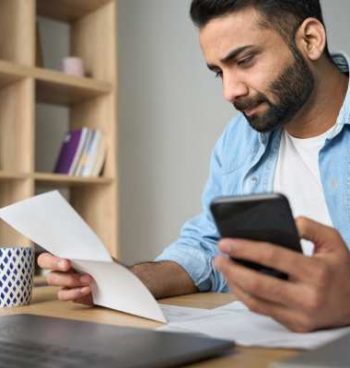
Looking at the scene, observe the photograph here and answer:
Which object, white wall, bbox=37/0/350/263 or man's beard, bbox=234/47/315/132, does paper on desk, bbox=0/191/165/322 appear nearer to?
man's beard, bbox=234/47/315/132

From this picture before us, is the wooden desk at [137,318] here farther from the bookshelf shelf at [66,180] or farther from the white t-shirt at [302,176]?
the bookshelf shelf at [66,180]

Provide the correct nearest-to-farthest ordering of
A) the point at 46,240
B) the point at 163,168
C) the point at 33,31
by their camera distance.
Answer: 1. the point at 46,240
2. the point at 33,31
3. the point at 163,168

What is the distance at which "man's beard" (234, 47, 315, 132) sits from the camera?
50.7 inches

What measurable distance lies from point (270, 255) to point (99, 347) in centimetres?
19

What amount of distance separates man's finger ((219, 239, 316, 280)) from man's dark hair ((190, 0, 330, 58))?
32.6 inches

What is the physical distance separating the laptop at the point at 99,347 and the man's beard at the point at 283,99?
78 cm

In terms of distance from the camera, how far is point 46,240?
2.65ft

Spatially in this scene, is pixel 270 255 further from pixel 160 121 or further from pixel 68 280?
pixel 160 121

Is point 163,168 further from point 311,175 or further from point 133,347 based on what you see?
point 133,347

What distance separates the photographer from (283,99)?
1.30 m

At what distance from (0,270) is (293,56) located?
2.76 ft

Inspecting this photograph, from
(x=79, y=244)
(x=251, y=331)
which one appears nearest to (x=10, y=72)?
(x=79, y=244)

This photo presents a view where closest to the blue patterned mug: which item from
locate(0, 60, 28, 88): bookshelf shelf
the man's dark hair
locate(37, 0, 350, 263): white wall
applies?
the man's dark hair

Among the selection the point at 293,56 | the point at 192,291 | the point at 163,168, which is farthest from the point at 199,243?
the point at 163,168
